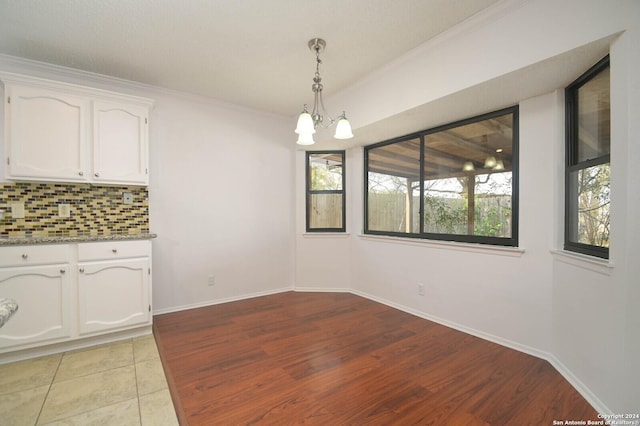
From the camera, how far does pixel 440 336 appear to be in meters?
2.77

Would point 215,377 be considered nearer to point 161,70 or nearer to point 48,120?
point 48,120

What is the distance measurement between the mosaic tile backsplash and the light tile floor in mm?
1150

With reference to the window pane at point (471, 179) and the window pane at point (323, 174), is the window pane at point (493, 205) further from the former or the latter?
the window pane at point (323, 174)

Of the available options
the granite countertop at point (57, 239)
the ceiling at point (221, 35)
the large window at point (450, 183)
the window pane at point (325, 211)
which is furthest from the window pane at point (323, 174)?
the granite countertop at point (57, 239)

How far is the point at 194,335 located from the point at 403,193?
280cm

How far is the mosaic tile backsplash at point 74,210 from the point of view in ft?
8.85

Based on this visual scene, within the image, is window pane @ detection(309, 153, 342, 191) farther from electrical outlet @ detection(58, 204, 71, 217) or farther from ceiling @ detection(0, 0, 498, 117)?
electrical outlet @ detection(58, 204, 71, 217)

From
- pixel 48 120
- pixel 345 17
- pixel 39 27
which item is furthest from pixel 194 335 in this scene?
pixel 345 17

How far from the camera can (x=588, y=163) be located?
2.01 metres

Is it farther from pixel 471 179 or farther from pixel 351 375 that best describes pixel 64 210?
pixel 471 179

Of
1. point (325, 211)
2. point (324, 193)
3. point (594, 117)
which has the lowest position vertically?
point (325, 211)

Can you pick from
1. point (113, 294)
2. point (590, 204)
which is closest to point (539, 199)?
point (590, 204)

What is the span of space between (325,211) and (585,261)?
2.96 metres

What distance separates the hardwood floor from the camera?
1734mm
